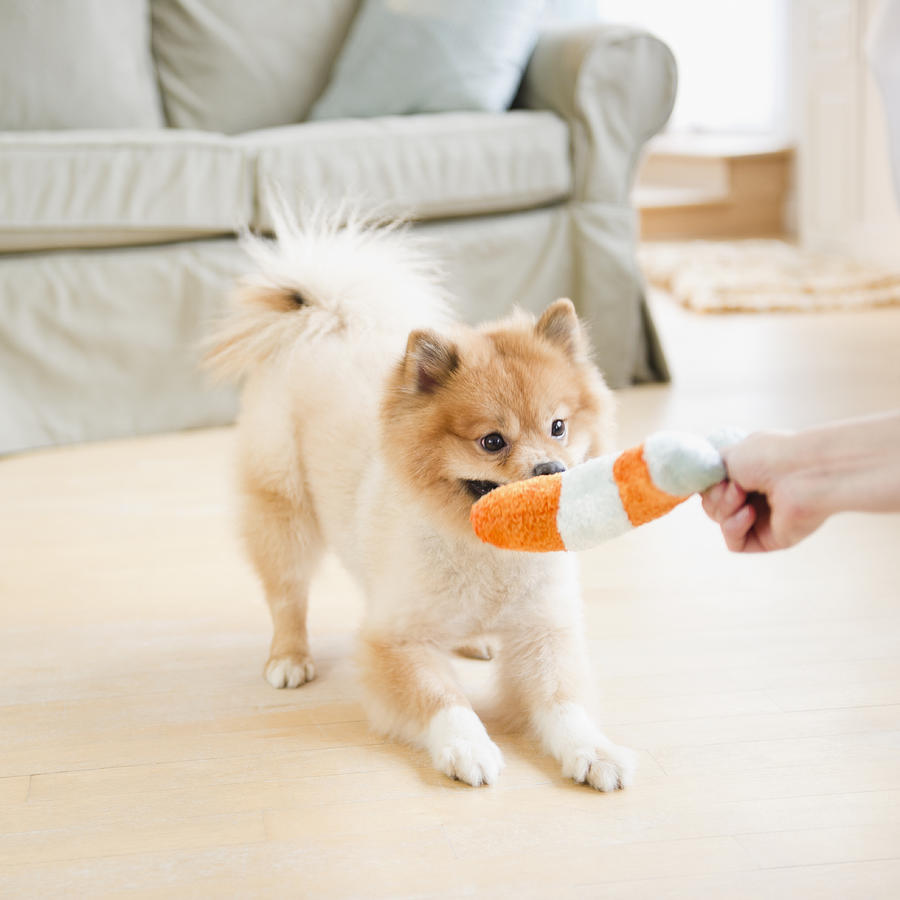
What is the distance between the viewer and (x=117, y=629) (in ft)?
6.02

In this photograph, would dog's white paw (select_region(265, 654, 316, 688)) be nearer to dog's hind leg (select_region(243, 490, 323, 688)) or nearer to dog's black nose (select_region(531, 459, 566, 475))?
dog's hind leg (select_region(243, 490, 323, 688))

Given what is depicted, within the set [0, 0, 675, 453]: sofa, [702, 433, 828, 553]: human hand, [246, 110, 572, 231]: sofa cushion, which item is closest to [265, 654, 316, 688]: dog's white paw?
[702, 433, 828, 553]: human hand

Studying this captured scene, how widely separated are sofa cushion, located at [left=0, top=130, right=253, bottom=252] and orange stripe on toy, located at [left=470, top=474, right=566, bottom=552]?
1.68 metres

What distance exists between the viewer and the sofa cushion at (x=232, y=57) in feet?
11.6

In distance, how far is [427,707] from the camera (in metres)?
1.41

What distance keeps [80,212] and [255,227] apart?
0.42m

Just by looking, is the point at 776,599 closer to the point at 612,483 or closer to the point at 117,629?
the point at 612,483

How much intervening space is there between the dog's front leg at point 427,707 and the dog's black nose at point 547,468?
0.30 metres

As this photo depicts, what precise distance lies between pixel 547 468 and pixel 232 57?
262 centimetres

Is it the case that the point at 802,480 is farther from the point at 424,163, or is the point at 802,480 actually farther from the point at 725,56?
the point at 725,56

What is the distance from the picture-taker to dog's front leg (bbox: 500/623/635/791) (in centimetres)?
132

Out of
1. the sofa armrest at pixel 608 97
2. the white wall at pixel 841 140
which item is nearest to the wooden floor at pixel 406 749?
the sofa armrest at pixel 608 97

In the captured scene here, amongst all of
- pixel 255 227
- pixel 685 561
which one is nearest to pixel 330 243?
pixel 685 561

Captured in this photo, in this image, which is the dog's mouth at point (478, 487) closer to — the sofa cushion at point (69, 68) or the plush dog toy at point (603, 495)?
the plush dog toy at point (603, 495)
